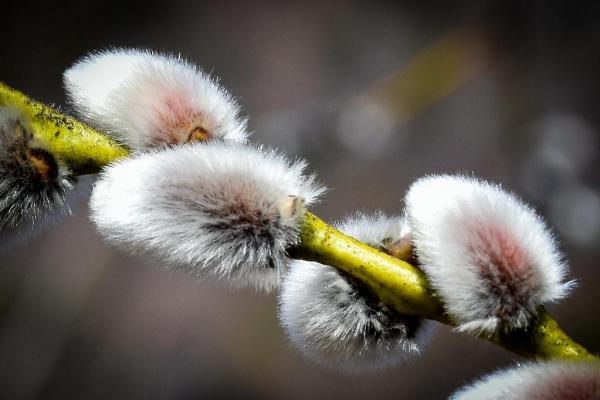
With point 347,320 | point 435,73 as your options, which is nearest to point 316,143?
point 435,73

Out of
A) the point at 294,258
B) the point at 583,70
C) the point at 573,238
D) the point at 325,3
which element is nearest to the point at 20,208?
the point at 294,258

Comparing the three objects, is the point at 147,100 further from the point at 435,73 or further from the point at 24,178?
the point at 435,73

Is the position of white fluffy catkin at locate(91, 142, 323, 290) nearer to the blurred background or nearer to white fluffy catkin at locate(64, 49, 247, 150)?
white fluffy catkin at locate(64, 49, 247, 150)

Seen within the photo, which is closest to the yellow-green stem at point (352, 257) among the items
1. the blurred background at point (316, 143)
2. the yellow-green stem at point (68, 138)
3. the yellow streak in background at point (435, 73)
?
the yellow-green stem at point (68, 138)

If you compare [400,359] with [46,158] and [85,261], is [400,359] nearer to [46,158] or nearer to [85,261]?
[46,158]

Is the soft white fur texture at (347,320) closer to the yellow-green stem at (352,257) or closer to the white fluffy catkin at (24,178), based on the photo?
the yellow-green stem at (352,257)
